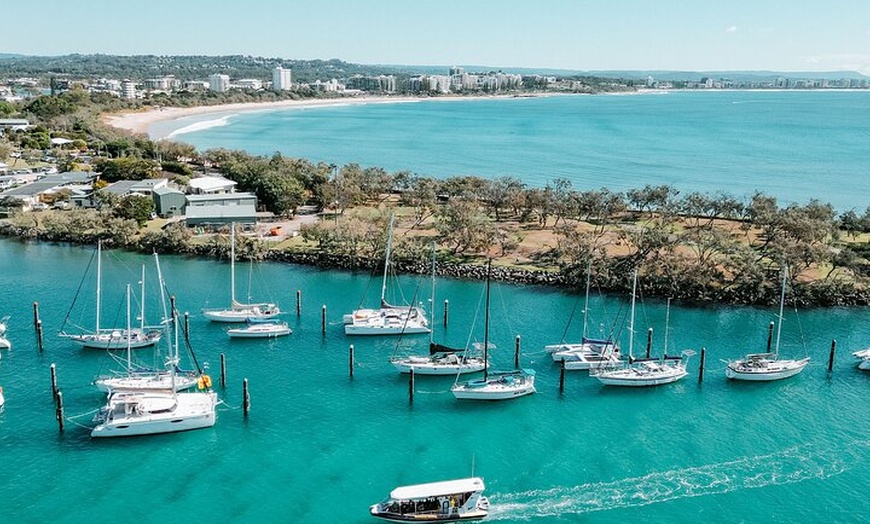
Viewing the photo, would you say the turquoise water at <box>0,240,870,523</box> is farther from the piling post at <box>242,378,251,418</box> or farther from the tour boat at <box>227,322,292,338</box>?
the tour boat at <box>227,322,292,338</box>

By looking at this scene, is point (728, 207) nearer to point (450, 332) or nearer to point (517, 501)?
point (450, 332)

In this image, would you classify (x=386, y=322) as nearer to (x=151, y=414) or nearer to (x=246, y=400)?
(x=246, y=400)

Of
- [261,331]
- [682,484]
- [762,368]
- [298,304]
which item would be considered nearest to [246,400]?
[261,331]

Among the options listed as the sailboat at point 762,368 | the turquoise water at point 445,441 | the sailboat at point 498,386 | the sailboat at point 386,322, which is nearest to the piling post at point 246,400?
the turquoise water at point 445,441

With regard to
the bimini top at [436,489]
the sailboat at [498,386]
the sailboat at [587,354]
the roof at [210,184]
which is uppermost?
the roof at [210,184]

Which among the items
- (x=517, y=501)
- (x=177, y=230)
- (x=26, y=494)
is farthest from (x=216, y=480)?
(x=177, y=230)

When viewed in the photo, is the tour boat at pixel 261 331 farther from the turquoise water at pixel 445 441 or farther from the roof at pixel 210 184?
the roof at pixel 210 184
